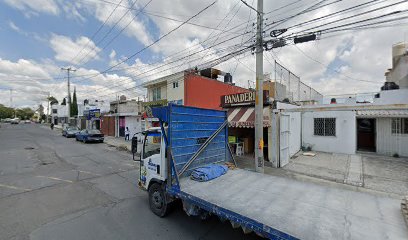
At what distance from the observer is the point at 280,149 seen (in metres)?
10.6

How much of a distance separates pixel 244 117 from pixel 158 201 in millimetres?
8286

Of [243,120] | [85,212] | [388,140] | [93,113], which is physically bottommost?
[85,212]

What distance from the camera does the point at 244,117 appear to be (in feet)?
40.3

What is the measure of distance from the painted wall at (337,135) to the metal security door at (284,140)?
5.12 m

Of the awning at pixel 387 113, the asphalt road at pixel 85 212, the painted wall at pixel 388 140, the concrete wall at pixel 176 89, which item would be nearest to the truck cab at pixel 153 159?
the asphalt road at pixel 85 212

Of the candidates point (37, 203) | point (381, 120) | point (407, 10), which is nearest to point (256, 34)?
point (407, 10)

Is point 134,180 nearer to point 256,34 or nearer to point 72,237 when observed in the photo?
point 72,237

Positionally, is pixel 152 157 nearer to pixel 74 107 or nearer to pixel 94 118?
pixel 94 118

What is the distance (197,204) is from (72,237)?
2.85 metres

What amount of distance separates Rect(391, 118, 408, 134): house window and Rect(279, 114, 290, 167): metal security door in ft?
27.1

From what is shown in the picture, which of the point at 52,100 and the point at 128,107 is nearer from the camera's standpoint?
the point at 128,107

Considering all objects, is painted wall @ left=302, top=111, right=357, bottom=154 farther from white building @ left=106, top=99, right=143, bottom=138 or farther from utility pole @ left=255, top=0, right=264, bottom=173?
white building @ left=106, top=99, right=143, bottom=138

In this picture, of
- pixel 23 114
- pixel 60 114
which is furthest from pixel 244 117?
pixel 23 114

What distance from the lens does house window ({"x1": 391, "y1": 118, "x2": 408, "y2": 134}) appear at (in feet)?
43.6
